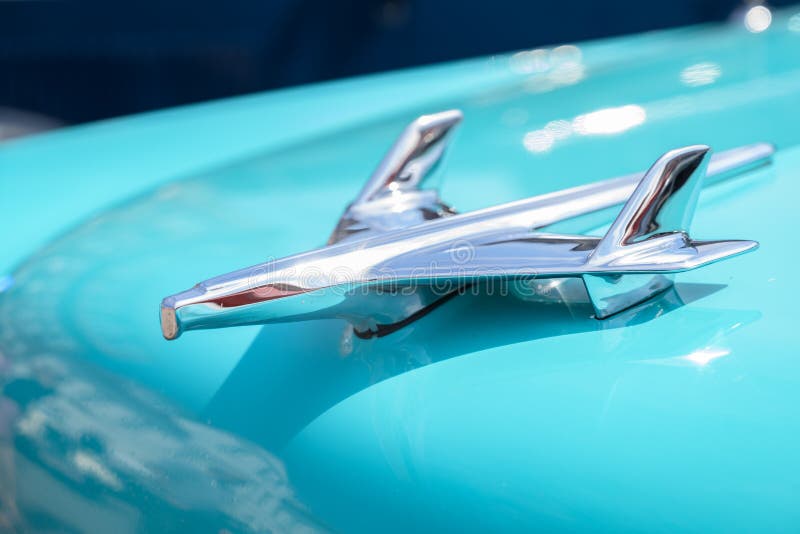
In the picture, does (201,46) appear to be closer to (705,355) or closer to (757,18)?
(757,18)

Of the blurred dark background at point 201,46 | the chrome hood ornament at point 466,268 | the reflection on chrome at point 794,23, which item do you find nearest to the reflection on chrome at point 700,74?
the reflection on chrome at point 794,23

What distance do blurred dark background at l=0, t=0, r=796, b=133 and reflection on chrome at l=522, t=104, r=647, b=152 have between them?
5.69 feet

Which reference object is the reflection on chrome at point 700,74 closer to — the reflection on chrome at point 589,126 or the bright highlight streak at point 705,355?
the reflection on chrome at point 589,126

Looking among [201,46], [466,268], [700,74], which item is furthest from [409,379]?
[201,46]

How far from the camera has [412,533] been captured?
47cm

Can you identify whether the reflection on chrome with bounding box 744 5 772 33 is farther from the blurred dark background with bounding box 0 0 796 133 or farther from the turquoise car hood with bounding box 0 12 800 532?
the blurred dark background with bounding box 0 0 796 133

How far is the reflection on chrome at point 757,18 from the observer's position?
1599 mm

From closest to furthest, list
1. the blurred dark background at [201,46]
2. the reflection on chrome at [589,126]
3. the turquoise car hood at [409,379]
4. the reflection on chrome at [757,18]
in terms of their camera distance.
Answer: the turquoise car hood at [409,379] < the reflection on chrome at [589,126] < the reflection on chrome at [757,18] < the blurred dark background at [201,46]

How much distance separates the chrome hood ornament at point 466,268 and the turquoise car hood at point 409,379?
0.05 ft

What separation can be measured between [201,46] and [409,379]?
3262 mm

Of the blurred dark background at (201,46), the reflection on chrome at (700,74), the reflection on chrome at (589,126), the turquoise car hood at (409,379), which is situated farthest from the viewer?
the blurred dark background at (201,46)

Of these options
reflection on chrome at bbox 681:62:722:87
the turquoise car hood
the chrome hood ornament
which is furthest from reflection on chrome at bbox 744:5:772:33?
the chrome hood ornament

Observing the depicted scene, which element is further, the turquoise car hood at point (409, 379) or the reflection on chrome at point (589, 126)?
the reflection on chrome at point (589, 126)

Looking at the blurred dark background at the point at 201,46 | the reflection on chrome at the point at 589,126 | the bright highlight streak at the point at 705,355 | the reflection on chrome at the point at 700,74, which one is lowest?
the bright highlight streak at the point at 705,355
